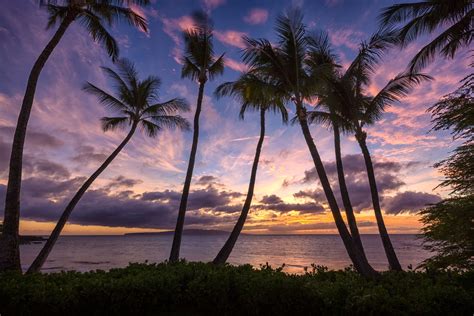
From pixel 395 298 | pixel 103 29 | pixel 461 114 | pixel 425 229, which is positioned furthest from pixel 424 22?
pixel 103 29

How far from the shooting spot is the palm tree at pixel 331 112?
41.5 feet

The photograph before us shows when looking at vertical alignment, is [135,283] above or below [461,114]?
below

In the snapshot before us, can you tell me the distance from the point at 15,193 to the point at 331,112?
484 inches

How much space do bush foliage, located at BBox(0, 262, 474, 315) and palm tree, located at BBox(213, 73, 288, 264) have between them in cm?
568

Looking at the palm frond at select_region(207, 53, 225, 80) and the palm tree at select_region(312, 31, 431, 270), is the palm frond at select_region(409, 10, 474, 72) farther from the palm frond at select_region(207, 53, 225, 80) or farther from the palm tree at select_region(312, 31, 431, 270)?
the palm frond at select_region(207, 53, 225, 80)

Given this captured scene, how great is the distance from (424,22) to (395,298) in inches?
386

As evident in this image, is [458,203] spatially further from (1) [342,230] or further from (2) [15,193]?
(2) [15,193]

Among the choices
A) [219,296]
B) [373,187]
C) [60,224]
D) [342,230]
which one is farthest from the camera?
[373,187]

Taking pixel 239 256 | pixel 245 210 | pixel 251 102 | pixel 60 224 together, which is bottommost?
pixel 239 256

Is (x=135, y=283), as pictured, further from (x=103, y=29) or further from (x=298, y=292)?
(x=103, y=29)

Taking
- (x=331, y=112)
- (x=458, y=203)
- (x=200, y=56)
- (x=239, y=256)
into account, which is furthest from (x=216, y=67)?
(x=239, y=256)

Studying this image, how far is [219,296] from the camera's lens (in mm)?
6707

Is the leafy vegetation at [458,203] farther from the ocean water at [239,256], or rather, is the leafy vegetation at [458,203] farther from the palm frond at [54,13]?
the palm frond at [54,13]

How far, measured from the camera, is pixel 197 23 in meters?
15.9
